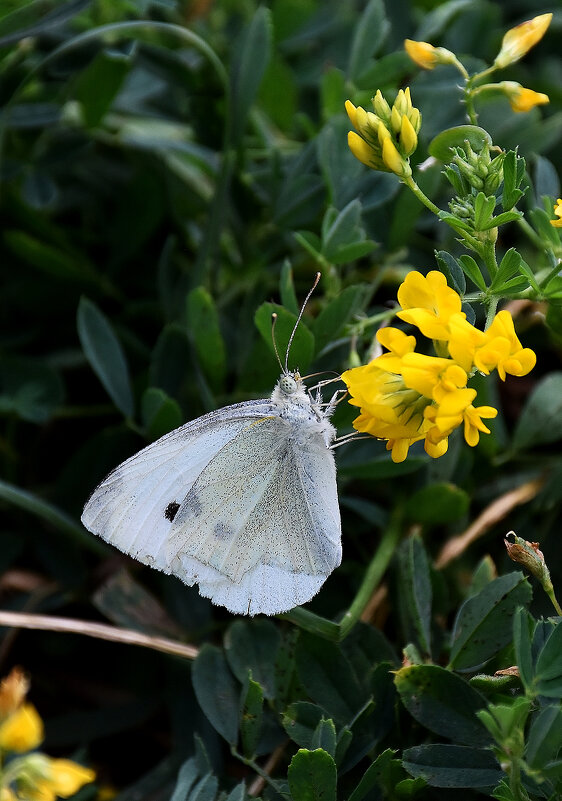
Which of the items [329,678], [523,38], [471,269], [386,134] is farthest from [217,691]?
[523,38]

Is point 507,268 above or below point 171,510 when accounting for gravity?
above

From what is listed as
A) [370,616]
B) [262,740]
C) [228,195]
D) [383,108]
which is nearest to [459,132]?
[383,108]

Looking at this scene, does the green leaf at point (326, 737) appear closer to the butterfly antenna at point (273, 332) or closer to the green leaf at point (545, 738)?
the green leaf at point (545, 738)

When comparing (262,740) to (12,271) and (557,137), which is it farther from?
(557,137)

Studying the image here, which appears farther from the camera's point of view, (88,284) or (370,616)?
(88,284)

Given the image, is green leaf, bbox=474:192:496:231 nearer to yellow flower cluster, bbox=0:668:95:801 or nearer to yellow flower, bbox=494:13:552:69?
yellow flower, bbox=494:13:552:69

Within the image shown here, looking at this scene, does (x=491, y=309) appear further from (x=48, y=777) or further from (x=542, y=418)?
(x=48, y=777)
